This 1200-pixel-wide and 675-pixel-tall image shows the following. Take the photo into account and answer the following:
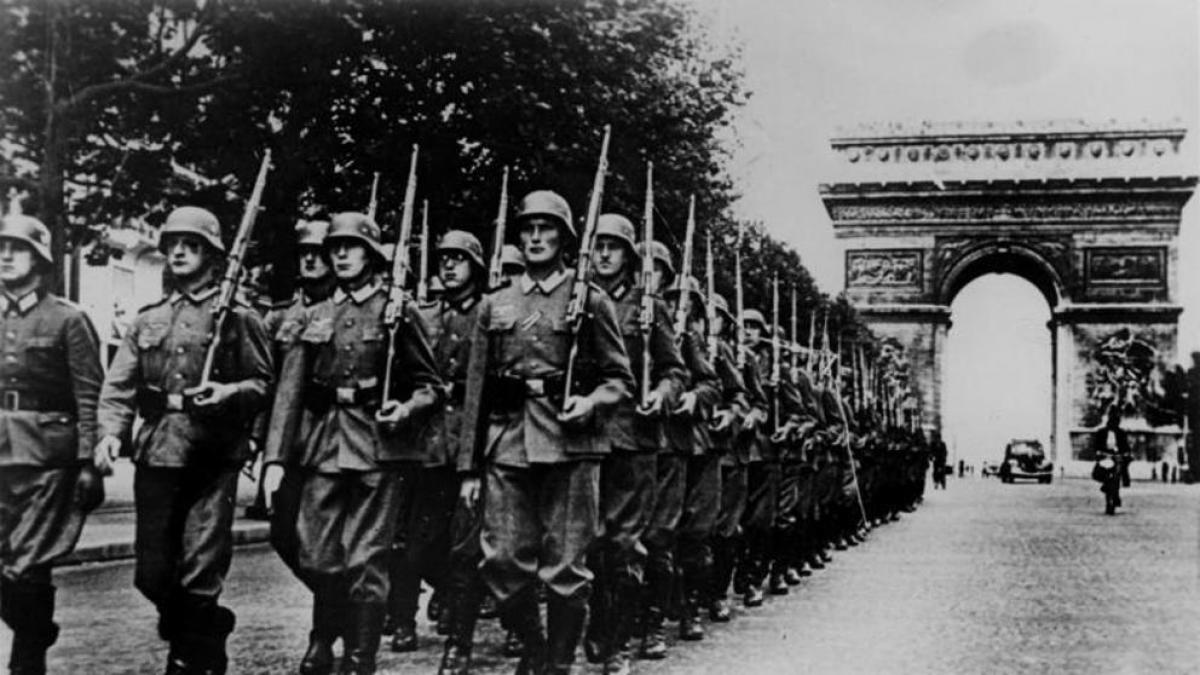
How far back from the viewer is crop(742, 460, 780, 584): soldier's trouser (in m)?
12.6

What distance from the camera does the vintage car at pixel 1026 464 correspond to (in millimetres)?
51344

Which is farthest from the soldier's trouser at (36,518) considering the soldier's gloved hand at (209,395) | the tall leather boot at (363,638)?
the tall leather boot at (363,638)

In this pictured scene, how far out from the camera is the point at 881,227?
208ft

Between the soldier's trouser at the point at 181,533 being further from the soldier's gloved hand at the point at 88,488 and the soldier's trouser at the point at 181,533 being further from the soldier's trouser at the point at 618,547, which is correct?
the soldier's trouser at the point at 618,547

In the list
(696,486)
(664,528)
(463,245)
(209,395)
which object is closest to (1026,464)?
(696,486)

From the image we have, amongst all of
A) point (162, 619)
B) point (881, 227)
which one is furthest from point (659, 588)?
point (881, 227)

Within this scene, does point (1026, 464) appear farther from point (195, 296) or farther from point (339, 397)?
point (195, 296)

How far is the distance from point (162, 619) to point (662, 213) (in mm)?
15360

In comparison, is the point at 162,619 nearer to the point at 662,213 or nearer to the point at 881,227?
the point at 662,213

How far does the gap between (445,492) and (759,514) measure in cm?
393

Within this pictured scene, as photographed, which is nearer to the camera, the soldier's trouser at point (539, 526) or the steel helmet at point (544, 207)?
the soldier's trouser at point (539, 526)

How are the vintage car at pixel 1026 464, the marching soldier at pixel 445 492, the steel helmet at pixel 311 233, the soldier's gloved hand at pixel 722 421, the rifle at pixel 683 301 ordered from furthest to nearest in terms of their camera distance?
1. the vintage car at pixel 1026 464
2. the soldier's gloved hand at pixel 722 421
3. the rifle at pixel 683 301
4. the marching soldier at pixel 445 492
5. the steel helmet at pixel 311 233

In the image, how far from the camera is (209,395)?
7.37 m

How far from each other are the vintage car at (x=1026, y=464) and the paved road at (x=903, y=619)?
107 feet
